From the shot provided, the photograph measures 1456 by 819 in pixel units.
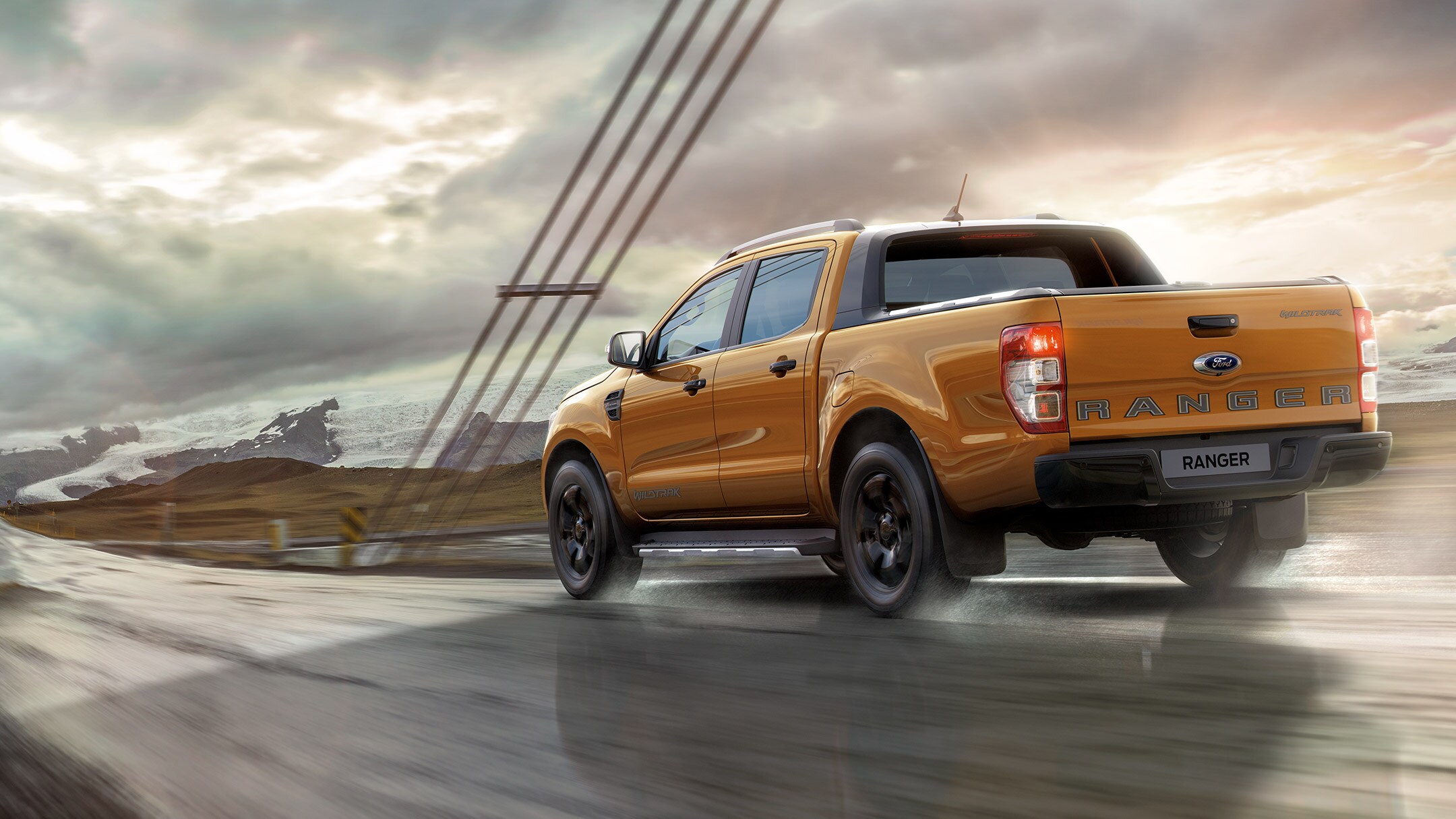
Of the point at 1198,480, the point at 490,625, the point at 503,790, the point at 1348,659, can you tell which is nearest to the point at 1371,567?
the point at 1198,480

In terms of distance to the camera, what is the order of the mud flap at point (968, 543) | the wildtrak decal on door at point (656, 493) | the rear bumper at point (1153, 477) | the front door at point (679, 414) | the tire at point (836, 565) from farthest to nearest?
the tire at point (836, 565)
the wildtrak decal on door at point (656, 493)
the front door at point (679, 414)
the mud flap at point (968, 543)
the rear bumper at point (1153, 477)

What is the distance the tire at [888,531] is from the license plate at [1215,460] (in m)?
1.04

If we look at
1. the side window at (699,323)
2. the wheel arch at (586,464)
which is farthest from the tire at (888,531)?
the wheel arch at (586,464)

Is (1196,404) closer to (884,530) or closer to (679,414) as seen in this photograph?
(884,530)

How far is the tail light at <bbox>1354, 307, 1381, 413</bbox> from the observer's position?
5703mm

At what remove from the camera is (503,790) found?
333 centimetres

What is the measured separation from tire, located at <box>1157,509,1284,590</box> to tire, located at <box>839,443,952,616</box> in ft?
4.59

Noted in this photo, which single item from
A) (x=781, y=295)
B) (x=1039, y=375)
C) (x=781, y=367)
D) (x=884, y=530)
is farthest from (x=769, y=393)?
(x=1039, y=375)

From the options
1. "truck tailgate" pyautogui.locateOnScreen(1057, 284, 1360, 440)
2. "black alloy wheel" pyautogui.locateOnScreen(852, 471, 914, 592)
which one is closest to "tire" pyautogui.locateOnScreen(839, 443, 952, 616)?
"black alloy wheel" pyautogui.locateOnScreen(852, 471, 914, 592)

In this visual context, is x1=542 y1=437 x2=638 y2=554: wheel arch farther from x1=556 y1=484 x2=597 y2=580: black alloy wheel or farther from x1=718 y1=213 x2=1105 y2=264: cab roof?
x1=718 y1=213 x2=1105 y2=264: cab roof

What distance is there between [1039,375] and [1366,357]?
159 cm

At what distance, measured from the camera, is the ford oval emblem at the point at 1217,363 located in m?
5.39

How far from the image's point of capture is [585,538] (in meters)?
8.87

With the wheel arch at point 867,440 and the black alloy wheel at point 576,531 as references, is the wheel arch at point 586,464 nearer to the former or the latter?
the black alloy wheel at point 576,531
